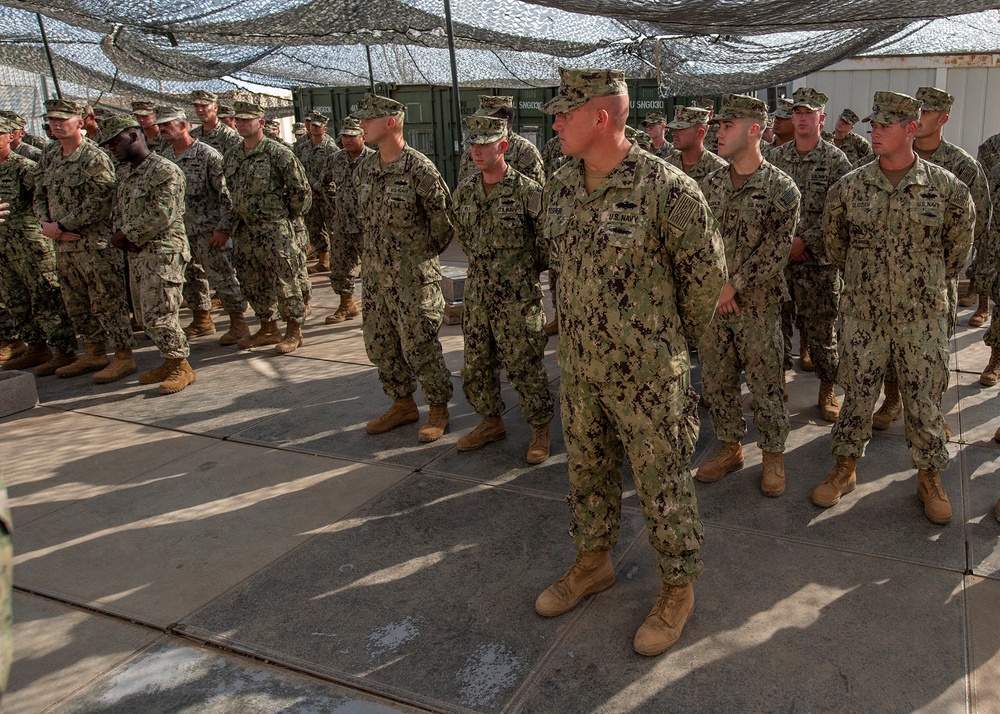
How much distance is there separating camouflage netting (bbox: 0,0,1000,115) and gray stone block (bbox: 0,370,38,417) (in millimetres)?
3099

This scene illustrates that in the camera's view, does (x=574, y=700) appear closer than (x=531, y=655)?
Yes

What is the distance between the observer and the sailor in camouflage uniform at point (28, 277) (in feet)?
21.5

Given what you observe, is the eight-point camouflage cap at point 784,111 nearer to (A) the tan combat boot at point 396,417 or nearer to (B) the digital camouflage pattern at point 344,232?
(A) the tan combat boot at point 396,417

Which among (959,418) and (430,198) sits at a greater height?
(430,198)

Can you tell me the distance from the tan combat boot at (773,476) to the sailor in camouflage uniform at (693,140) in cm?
195

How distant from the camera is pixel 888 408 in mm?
4949

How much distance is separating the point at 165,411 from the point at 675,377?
422 centimetres

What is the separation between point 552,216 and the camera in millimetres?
Answer: 2961

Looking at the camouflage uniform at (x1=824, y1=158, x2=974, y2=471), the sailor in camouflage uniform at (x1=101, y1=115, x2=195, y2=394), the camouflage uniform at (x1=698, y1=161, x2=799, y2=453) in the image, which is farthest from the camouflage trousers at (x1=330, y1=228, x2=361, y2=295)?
the camouflage uniform at (x1=824, y1=158, x2=974, y2=471)

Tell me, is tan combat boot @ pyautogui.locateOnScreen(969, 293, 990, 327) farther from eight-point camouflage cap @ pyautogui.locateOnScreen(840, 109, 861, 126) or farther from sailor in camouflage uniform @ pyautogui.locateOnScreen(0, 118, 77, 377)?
sailor in camouflage uniform @ pyautogui.locateOnScreen(0, 118, 77, 377)

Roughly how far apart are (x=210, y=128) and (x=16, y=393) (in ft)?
10.7

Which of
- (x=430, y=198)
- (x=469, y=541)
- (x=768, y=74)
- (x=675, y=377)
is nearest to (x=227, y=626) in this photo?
(x=469, y=541)

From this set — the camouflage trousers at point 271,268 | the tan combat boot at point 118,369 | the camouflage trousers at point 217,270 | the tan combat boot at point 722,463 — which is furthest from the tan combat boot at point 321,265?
the tan combat boot at point 722,463

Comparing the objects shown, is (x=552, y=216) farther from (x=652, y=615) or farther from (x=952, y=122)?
(x=952, y=122)
